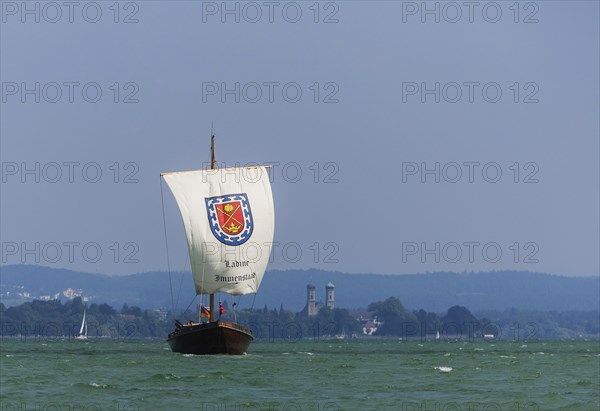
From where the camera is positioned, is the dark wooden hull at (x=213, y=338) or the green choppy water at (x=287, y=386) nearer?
the green choppy water at (x=287, y=386)

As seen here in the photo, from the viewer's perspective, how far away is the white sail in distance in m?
82.0

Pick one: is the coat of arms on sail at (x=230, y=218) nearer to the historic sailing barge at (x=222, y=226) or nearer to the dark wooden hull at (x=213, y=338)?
Result: the historic sailing barge at (x=222, y=226)

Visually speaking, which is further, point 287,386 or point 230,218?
point 230,218

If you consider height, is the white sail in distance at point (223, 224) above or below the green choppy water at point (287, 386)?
above

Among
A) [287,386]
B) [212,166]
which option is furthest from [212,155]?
[287,386]

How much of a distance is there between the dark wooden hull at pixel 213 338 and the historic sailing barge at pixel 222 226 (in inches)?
10.9

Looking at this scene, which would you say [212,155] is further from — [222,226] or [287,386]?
[287,386]

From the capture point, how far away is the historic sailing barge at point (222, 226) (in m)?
81.9

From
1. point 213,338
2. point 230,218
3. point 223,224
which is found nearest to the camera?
point 213,338

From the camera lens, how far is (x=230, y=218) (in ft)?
269

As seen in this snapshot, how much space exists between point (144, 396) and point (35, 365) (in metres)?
26.2

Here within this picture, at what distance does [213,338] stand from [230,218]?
7.58 metres

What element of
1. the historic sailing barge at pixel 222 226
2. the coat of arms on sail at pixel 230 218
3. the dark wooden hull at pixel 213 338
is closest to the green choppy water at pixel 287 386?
A: the dark wooden hull at pixel 213 338

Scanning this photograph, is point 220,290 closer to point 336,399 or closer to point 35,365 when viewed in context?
point 35,365
